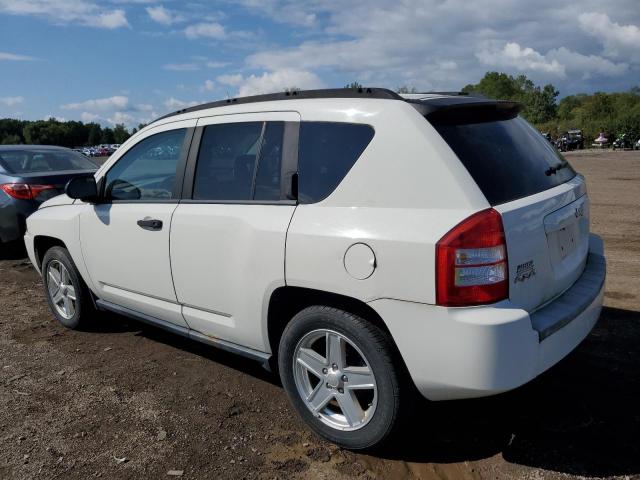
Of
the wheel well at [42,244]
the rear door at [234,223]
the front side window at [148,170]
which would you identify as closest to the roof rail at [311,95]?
the rear door at [234,223]

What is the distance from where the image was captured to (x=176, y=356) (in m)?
4.45

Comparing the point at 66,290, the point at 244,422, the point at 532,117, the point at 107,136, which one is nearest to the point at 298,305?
the point at 244,422

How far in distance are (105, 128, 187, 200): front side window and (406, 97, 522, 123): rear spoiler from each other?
177 centimetres

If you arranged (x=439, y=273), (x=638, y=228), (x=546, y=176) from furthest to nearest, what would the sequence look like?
(x=638, y=228)
(x=546, y=176)
(x=439, y=273)

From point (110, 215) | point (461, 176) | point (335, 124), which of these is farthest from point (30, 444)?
point (461, 176)

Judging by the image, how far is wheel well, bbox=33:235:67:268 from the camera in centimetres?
513

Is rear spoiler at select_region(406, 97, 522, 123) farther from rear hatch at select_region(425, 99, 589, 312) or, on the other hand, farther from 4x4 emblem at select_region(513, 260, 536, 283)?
4x4 emblem at select_region(513, 260, 536, 283)

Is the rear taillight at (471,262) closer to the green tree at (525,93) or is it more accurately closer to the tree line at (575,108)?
the tree line at (575,108)

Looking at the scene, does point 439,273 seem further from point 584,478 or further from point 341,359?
point 584,478

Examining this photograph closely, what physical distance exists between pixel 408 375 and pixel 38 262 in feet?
13.2

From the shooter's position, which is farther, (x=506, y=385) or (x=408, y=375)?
(x=408, y=375)

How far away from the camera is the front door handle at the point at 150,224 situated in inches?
148

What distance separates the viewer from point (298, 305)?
10.4 feet

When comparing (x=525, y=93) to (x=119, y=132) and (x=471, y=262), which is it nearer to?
(x=119, y=132)
